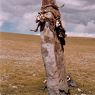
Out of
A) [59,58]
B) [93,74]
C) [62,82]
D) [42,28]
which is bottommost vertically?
[93,74]

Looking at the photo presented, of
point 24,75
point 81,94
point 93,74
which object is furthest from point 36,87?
point 93,74

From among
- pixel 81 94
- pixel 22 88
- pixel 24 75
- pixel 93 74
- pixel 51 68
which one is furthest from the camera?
pixel 93 74

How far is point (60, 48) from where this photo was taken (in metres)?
12.1

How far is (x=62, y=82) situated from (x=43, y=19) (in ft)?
6.50

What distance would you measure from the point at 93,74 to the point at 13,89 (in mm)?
15370

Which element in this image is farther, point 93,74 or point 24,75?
point 93,74

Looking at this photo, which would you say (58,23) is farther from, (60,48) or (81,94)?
(81,94)

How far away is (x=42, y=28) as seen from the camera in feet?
39.5

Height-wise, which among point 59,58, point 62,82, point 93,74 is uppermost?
point 59,58

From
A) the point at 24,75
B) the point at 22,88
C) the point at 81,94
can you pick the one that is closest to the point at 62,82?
the point at 81,94

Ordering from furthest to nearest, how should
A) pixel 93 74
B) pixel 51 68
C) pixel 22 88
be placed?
pixel 93 74, pixel 22 88, pixel 51 68

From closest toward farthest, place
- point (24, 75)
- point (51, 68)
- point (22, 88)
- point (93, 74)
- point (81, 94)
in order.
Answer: point (51, 68), point (81, 94), point (22, 88), point (24, 75), point (93, 74)

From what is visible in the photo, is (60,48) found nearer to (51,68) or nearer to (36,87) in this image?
(51,68)

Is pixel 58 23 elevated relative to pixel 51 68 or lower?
elevated
